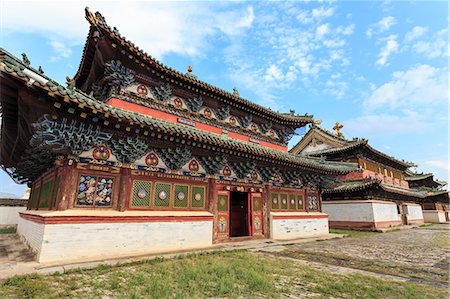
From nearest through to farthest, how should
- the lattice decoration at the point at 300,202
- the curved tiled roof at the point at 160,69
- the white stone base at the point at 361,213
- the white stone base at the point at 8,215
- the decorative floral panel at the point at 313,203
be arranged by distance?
the curved tiled roof at the point at 160,69
the lattice decoration at the point at 300,202
the decorative floral panel at the point at 313,203
the white stone base at the point at 361,213
the white stone base at the point at 8,215

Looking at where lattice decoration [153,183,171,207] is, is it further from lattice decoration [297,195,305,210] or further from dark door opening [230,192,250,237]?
lattice decoration [297,195,305,210]

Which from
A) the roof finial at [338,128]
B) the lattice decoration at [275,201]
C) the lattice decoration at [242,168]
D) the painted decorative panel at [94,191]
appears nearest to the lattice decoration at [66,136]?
the painted decorative panel at [94,191]

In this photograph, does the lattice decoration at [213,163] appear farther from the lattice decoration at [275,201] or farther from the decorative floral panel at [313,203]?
the decorative floral panel at [313,203]

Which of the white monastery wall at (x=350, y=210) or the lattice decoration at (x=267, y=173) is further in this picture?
the white monastery wall at (x=350, y=210)

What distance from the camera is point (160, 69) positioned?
964 centimetres

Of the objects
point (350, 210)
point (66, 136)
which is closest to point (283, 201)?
point (66, 136)

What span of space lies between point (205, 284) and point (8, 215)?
22.9 meters

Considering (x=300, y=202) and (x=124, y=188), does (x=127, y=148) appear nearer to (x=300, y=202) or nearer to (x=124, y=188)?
(x=124, y=188)

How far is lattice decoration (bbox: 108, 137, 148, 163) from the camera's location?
7.61 metres

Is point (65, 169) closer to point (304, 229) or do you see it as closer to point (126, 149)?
point (126, 149)

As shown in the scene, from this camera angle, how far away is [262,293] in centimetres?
416

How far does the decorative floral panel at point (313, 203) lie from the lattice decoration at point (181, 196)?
8214mm

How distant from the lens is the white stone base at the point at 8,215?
19.2m

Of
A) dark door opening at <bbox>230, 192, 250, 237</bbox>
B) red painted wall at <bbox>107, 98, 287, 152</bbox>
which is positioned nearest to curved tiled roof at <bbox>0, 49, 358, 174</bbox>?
red painted wall at <bbox>107, 98, 287, 152</bbox>
